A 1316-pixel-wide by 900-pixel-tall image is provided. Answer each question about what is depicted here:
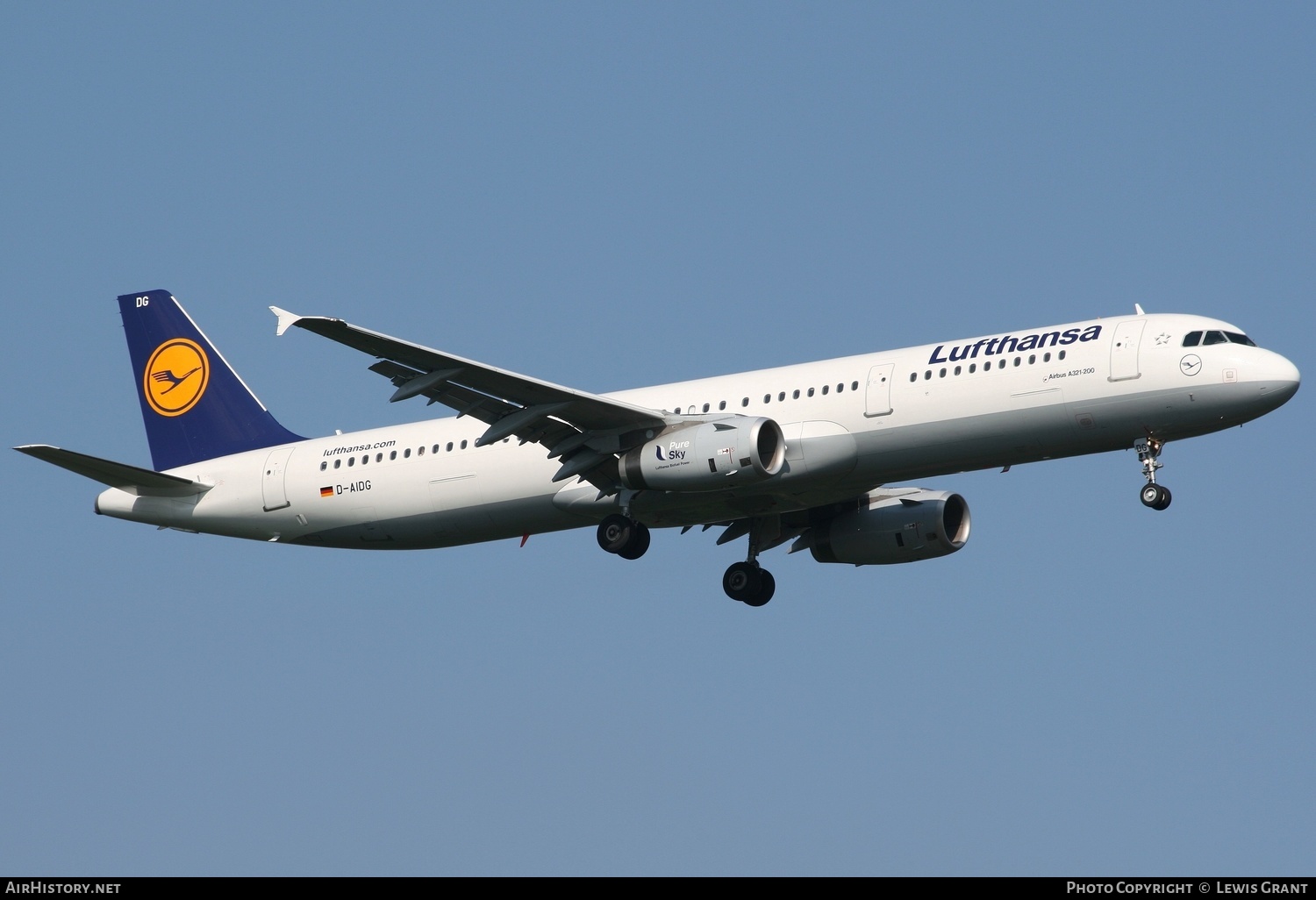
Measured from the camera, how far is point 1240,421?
122 ft

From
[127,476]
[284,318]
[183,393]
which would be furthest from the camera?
[183,393]

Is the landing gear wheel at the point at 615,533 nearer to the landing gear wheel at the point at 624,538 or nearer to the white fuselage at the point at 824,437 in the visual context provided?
the landing gear wheel at the point at 624,538

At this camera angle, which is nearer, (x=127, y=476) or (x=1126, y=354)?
(x=1126, y=354)

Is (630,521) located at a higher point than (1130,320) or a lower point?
lower

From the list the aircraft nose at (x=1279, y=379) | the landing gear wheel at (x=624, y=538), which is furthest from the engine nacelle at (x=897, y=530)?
the aircraft nose at (x=1279, y=379)

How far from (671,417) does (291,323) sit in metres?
8.89

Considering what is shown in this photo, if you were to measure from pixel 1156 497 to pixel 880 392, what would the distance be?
5.99 m

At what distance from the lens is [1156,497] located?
37406 mm

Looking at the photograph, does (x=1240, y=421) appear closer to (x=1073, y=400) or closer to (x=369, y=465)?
(x=1073, y=400)

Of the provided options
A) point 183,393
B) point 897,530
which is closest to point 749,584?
point 897,530

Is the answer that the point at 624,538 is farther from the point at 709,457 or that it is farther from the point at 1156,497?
the point at 1156,497

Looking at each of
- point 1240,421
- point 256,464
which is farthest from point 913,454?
point 256,464
